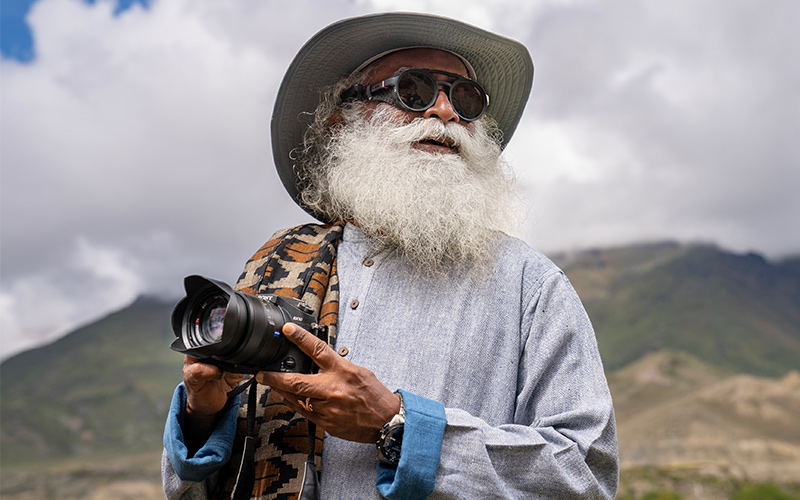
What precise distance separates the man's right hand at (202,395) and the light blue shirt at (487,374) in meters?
0.16

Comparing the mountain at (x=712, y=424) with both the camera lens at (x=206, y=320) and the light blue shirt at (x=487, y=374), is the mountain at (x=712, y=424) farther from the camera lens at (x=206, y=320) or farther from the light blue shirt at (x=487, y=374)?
the camera lens at (x=206, y=320)

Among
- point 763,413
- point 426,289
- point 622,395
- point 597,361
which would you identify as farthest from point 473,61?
point 622,395

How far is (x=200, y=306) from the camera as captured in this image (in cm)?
214

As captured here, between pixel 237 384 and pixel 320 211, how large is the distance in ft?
3.70

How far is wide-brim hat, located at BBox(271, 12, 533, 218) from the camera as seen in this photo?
315cm

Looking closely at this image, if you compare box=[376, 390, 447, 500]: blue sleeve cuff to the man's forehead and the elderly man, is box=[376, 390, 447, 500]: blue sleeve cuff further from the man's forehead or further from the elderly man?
the man's forehead

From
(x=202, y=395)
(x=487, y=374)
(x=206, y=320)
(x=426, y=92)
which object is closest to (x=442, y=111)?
(x=426, y=92)

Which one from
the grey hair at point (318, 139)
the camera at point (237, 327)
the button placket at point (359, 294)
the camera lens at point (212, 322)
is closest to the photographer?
the camera at point (237, 327)

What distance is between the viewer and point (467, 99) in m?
3.10

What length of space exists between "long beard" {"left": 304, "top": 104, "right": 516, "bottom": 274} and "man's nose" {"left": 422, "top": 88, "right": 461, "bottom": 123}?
0.03 meters

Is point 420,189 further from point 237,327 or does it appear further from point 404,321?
point 237,327

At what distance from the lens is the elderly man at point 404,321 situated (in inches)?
80.5

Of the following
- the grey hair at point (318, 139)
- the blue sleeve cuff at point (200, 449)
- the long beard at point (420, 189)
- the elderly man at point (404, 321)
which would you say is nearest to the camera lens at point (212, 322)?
the elderly man at point (404, 321)

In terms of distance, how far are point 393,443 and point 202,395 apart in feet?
2.26
